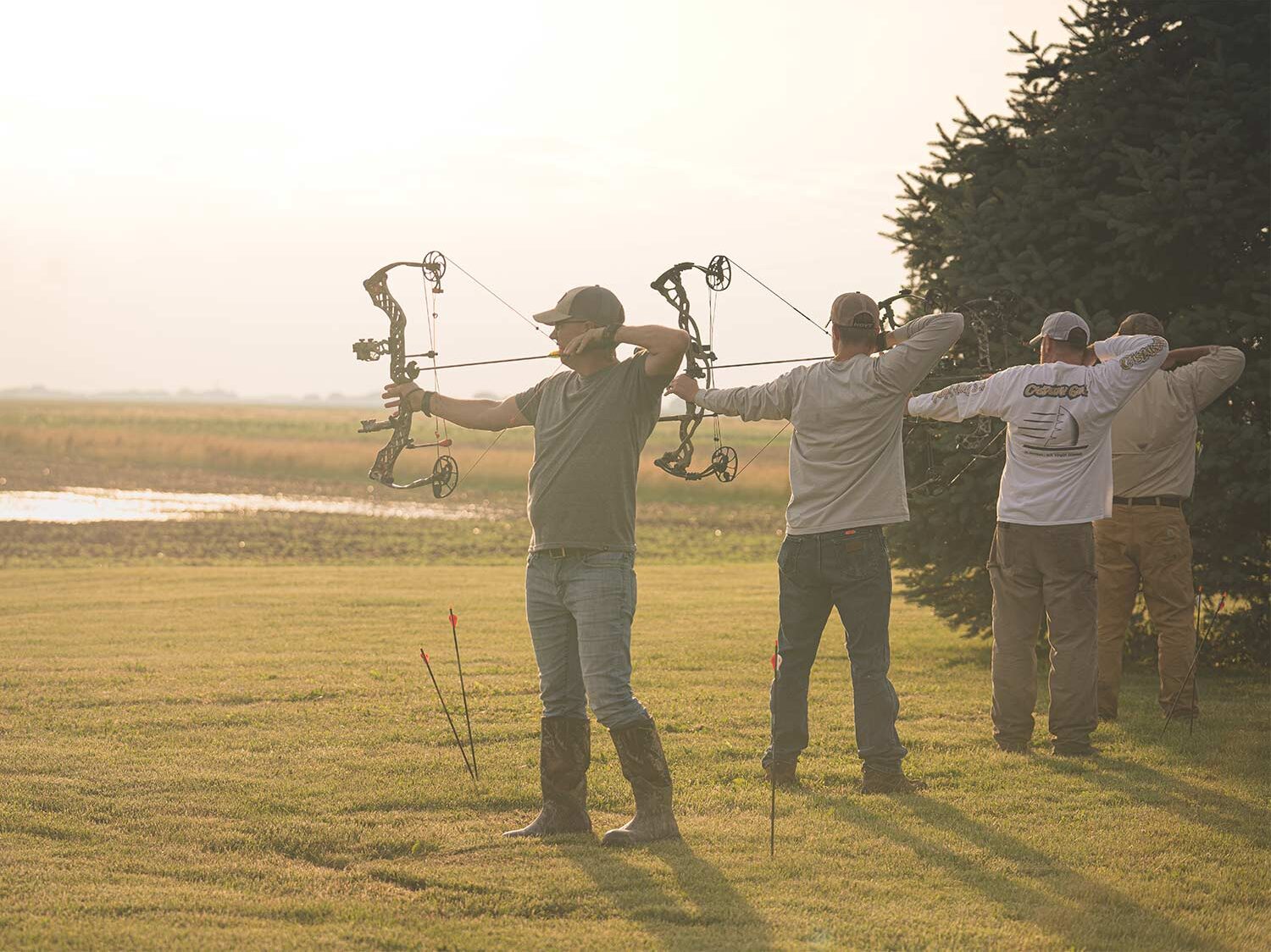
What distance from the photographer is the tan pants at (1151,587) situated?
8.74m

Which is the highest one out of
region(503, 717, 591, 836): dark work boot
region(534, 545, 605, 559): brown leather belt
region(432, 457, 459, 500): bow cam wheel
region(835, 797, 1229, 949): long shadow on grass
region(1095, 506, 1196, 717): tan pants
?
region(432, 457, 459, 500): bow cam wheel

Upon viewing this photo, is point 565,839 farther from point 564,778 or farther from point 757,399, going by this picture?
point 757,399

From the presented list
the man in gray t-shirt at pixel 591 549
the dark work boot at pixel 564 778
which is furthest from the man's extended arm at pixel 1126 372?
the dark work boot at pixel 564 778

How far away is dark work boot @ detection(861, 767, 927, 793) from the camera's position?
7.01 m

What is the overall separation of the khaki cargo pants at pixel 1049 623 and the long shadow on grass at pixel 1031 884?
4.58ft

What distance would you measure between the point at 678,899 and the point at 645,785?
855 mm

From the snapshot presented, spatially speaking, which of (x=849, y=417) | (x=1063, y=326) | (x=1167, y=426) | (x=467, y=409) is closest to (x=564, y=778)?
(x=467, y=409)

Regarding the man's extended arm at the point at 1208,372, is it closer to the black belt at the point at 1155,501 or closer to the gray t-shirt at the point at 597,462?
the black belt at the point at 1155,501

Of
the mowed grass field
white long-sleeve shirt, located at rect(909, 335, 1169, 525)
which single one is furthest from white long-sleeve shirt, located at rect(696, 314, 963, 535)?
the mowed grass field

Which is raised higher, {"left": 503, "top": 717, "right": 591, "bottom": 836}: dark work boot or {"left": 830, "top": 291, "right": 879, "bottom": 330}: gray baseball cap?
{"left": 830, "top": 291, "right": 879, "bottom": 330}: gray baseball cap

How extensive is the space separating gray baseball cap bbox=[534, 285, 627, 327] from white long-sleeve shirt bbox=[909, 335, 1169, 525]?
6.44ft

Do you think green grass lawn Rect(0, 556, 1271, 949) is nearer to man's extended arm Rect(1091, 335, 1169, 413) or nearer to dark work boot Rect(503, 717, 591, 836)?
dark work boot Rect(503, 717, 591, 836)

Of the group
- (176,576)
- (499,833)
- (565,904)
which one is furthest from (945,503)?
(176,576)

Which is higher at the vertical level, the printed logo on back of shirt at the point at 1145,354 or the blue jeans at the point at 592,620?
the printed logo on back of shirt at the point at 1145,354
